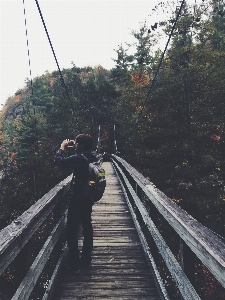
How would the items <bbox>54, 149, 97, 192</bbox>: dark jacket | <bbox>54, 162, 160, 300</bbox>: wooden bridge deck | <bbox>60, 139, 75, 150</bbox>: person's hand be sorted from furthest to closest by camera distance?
<bbox>60, 139, 75, 150</bbox>: person's hand < <bbox>54, 149, 97, 192</bbox>: dark jacket < <bbox>54, 162, 160, 300</bbox>: wooden bridge deck

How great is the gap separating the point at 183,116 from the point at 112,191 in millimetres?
6880

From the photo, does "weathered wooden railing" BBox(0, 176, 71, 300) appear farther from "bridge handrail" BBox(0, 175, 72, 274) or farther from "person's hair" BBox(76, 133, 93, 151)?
"person's hair" BBox(76, 133, 93, 151)

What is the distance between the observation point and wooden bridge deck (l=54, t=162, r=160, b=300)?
119 inches

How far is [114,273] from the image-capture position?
3.46 meters

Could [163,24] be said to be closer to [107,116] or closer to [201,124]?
[201,124]

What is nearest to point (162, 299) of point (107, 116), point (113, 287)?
point (113, 287)

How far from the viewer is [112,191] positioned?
29.0 feet

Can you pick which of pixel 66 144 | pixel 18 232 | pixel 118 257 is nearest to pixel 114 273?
pixel 118 257

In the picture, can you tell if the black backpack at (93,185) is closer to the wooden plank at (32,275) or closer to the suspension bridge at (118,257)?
the suspension bridge at (118,257)

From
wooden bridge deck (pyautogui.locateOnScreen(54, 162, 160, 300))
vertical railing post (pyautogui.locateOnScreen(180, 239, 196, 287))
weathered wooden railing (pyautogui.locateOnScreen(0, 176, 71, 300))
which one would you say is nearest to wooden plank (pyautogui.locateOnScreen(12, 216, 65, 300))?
weathered wooden railing (pyautogui.locateOnScreen(0, 176, 71, 300))

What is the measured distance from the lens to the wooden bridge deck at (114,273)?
9.88 ft

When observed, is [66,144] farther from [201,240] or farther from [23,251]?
[201,240]

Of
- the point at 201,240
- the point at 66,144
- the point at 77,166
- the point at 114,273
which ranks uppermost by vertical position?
the point at 66,144

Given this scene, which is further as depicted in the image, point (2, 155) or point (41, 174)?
point (2, 155)
